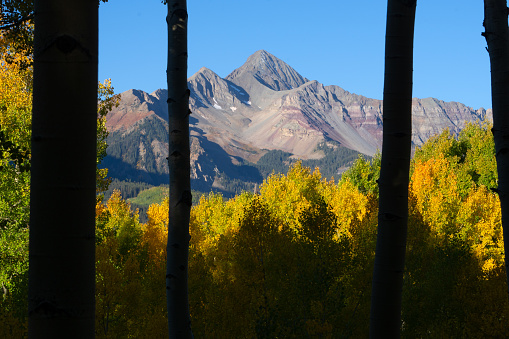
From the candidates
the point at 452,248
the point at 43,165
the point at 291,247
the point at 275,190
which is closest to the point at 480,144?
the point at 275,190

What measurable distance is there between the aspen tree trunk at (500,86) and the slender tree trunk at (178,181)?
3751 millimetres

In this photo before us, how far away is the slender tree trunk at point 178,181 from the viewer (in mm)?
6523

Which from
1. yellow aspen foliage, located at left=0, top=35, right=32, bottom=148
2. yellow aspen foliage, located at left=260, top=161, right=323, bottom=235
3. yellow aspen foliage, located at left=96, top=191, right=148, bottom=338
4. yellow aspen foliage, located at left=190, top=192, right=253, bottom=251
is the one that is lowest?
yellow aspen foliage, located at left=96, top=191, right=148, bottom=338

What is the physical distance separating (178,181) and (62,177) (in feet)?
15.5

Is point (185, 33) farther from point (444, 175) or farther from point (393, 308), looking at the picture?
point (444, 175)

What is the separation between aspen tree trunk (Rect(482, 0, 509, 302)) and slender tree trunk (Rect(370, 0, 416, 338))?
1.97 meters

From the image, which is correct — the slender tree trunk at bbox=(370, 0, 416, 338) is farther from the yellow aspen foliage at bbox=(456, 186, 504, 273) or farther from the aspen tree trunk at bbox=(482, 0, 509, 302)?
the yellow aspen foliage at bbox=(456, 186, 504, 273)

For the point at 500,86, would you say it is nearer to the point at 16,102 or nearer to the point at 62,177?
the point at 62,177

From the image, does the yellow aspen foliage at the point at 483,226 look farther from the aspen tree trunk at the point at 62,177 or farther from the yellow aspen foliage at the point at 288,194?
the aspen tree trunk at the point at 62,177

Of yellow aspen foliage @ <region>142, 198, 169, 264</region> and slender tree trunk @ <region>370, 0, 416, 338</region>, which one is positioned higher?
slender tree trunk @ <region>370, 0, 416, 338</region>

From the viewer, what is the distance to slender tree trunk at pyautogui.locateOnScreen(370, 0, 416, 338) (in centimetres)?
396

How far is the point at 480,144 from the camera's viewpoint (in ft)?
204

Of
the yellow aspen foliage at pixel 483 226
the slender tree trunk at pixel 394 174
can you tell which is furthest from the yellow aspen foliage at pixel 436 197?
the slender tree trunk at pixel 394 174

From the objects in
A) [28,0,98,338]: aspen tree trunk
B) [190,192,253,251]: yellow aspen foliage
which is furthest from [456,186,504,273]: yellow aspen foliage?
[28,0,98,338]: aspen tree trunk
